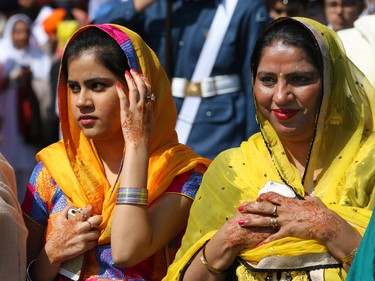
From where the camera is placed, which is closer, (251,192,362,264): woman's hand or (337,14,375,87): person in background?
(251,192,362,264): woman's hand

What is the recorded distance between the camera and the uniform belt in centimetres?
740

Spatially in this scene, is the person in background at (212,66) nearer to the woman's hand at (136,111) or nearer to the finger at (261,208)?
the woman's hand at (136,111)

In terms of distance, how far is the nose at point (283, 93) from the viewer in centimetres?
464

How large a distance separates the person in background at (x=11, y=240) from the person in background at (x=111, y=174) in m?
0.22

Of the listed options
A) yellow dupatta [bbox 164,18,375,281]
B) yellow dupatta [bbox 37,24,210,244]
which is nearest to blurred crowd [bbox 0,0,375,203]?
yellow dupatta [bbox 164,18,375,281]

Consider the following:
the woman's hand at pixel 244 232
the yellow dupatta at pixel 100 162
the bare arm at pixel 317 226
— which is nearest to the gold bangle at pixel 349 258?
the bare arm at pixel 317 226

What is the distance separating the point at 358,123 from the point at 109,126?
3.64ft

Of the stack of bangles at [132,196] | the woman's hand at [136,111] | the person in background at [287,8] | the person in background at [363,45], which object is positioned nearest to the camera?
the stack of bangles at [132,196]

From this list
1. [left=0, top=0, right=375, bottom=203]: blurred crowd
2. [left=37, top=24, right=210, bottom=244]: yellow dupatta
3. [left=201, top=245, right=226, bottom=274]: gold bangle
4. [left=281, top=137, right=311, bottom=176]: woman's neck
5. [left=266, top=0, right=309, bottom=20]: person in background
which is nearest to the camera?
[left=201, top=245, right=226, bottom=274]: gold bangle

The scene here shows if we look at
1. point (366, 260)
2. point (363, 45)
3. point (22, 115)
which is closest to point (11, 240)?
point (366, 260)

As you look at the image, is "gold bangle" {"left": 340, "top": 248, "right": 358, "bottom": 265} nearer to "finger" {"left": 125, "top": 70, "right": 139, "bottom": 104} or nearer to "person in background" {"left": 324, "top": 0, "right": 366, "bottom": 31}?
"finger" {"left": 125, "top": 70, "right": 139, "bottom": 104}

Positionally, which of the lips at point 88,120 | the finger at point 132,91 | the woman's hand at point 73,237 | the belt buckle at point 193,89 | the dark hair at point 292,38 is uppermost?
the dark hair at point 292,38

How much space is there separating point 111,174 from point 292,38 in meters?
1.10

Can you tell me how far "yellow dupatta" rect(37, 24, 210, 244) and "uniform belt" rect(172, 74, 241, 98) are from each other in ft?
6.80
